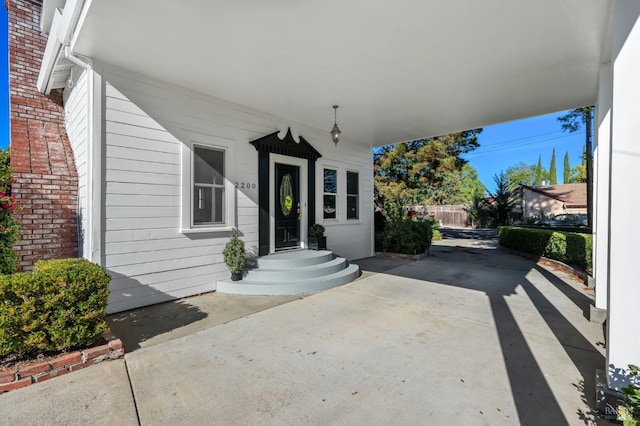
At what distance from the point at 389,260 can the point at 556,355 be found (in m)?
5.63

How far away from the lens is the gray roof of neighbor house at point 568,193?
27.2 metres

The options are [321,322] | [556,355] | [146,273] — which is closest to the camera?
[556,355]

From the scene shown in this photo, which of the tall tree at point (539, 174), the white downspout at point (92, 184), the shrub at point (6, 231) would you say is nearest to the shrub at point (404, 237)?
the white downspout at point (92, 184)

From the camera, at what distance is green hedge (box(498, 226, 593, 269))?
6.94 m

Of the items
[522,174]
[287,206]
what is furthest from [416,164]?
[522,174]

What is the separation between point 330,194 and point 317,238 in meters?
1.46

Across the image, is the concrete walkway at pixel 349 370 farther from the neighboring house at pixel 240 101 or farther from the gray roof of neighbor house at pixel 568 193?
the gray roof of neighbor house at pixel 568 193

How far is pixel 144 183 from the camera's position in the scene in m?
4.42

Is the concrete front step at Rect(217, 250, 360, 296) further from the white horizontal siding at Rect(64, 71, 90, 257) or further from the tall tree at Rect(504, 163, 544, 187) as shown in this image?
the tall tree at Rect(504, 163, 544, 187)

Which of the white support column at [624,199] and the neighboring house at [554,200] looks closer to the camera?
the white support column at [624,199]

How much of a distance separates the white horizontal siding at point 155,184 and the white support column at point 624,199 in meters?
5.03

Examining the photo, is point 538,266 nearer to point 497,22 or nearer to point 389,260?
point 389,260

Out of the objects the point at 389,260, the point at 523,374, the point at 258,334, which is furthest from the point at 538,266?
the point at 258,334

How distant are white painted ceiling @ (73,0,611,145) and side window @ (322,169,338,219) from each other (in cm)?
233
